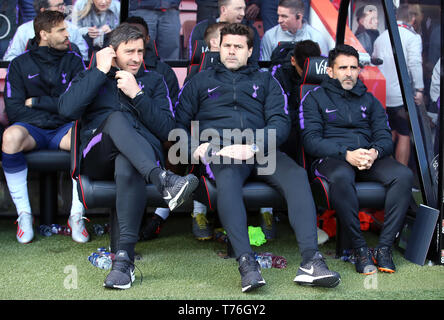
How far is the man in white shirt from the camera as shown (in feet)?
16.6

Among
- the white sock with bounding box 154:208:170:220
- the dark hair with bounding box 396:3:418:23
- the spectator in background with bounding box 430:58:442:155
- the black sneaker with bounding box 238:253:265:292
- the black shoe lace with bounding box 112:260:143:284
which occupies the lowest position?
the white sock with bounding box 154:208:170:220

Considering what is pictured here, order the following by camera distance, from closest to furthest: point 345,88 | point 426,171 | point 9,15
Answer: point 426,171, point 345,88, point 9,15

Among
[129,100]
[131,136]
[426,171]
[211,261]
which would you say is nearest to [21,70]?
[129,100]

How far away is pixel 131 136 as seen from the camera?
277 cm

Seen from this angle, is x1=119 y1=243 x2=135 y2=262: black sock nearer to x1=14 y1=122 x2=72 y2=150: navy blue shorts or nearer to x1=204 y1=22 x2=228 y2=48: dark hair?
x1=14 y1=122 x2=72 y2=150: navy blue shorts

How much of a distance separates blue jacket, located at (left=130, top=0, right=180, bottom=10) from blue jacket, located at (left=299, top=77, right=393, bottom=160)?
2.30 m

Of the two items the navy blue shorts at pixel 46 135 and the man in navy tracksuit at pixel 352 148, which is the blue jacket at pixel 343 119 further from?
the navy blue shorts at pixel 46 135

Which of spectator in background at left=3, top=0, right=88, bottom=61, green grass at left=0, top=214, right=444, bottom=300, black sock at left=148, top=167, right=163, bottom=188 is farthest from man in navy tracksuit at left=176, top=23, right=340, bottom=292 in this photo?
spectator in background at left=3, top=0, right=88, bottom=61

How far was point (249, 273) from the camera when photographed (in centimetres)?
257

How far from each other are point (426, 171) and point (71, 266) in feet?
6.26

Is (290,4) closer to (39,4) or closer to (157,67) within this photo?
(157,67)
